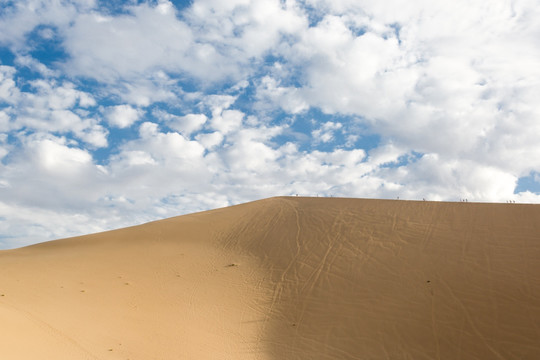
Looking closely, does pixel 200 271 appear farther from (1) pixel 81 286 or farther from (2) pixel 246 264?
(1) pixel 81 286

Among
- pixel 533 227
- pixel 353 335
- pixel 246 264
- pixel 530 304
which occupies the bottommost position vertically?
pixel 353 335

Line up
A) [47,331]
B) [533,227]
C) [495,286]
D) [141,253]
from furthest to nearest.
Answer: [141,253]
[533,227]
[495,286]
[47,331]

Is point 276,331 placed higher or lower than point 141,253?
lower

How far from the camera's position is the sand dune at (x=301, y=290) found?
1076cm

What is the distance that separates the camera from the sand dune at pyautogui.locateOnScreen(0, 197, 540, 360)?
10758mm

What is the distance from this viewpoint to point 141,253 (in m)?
18.6

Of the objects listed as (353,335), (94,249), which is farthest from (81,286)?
(353,335)

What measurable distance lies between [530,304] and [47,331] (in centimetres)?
1299

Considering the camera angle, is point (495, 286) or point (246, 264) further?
point (246, 264)

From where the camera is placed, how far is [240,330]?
41.0ft

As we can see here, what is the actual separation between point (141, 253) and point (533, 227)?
54.7ft

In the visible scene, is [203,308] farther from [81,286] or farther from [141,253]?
[141,253]

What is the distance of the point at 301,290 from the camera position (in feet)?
48.1

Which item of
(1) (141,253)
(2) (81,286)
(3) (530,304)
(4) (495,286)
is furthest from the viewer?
(1) (141,253)
